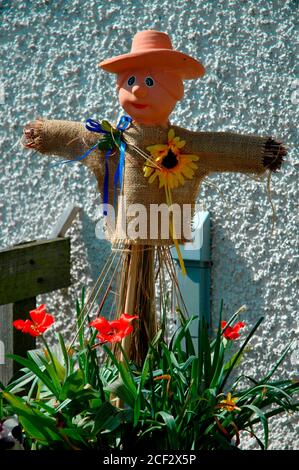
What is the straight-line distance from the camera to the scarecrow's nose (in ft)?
7.01

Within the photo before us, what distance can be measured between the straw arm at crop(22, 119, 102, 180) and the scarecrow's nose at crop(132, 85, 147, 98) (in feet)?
0.61

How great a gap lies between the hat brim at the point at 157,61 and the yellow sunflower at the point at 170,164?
17cm

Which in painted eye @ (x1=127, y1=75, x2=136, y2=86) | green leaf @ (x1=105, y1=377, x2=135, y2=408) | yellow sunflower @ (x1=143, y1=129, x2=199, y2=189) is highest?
painted eye @ (x1=127, y1=75, x2=136, y2=86)

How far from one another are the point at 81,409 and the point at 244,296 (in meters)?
0.85

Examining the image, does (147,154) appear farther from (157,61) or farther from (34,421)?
(34,421)

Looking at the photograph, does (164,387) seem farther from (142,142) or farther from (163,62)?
(163,62)

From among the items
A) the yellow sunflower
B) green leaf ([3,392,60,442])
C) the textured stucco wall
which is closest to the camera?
green leaf ([3,392,60,442])

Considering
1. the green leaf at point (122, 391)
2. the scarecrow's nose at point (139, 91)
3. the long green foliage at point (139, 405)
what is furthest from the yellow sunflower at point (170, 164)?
the green leaf at point (122, 391)

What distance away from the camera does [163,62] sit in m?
2.14

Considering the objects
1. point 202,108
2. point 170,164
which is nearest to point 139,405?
point 170,164

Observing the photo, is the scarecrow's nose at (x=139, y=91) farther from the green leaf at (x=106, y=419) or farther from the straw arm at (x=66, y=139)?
the green leaf at (x=106, y=419)

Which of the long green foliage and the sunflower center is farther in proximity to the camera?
the sunflower center

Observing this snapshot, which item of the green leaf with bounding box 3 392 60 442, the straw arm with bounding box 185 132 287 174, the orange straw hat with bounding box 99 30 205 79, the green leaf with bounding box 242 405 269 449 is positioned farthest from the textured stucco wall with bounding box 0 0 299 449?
the green leaf with bounding box 3 392 60 442

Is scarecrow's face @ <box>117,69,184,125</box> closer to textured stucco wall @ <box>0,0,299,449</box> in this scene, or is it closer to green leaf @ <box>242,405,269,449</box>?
textured stucco wall @ <box>0,0,299,449</box>
